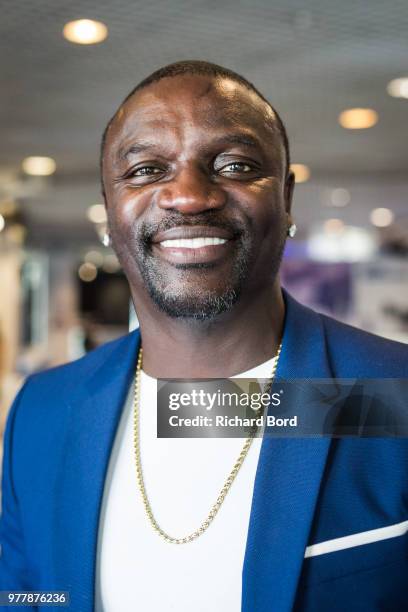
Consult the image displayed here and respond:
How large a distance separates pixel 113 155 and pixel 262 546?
0.52 meters

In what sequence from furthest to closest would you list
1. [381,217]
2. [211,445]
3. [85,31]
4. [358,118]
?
[381,217] < [358,118] < [85,31] < [211,445]

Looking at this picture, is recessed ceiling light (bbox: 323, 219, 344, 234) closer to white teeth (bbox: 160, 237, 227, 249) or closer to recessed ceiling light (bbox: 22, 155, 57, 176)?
recessed ceiling light (bbox: 22, 155, 57, 176)

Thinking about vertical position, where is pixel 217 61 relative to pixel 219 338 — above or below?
above

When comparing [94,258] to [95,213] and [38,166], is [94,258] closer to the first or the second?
[95,213]

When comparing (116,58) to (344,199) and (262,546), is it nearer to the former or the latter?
(262,546)

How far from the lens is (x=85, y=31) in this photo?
97.8 inches

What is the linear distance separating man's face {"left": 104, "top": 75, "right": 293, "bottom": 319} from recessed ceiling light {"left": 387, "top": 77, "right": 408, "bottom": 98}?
8.33ft

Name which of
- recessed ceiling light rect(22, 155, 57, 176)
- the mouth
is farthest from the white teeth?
recessed ceiling light rect(22, 155, 57, 176)

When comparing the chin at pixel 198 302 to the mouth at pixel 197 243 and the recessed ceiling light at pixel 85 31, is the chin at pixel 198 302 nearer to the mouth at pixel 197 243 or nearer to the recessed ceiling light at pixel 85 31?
the mouth at pixel 197 243

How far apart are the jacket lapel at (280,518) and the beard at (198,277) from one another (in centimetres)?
15

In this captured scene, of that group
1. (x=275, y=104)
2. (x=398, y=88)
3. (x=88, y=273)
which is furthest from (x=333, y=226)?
(x=88, y=273)

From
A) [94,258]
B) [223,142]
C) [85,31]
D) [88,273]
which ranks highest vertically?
[94,258]

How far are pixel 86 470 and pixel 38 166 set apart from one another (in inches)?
182

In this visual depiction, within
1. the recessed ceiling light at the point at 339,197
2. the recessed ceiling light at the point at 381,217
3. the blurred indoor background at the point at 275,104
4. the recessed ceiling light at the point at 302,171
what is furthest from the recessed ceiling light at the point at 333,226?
the recessed ceiling light at the point at 302,171
